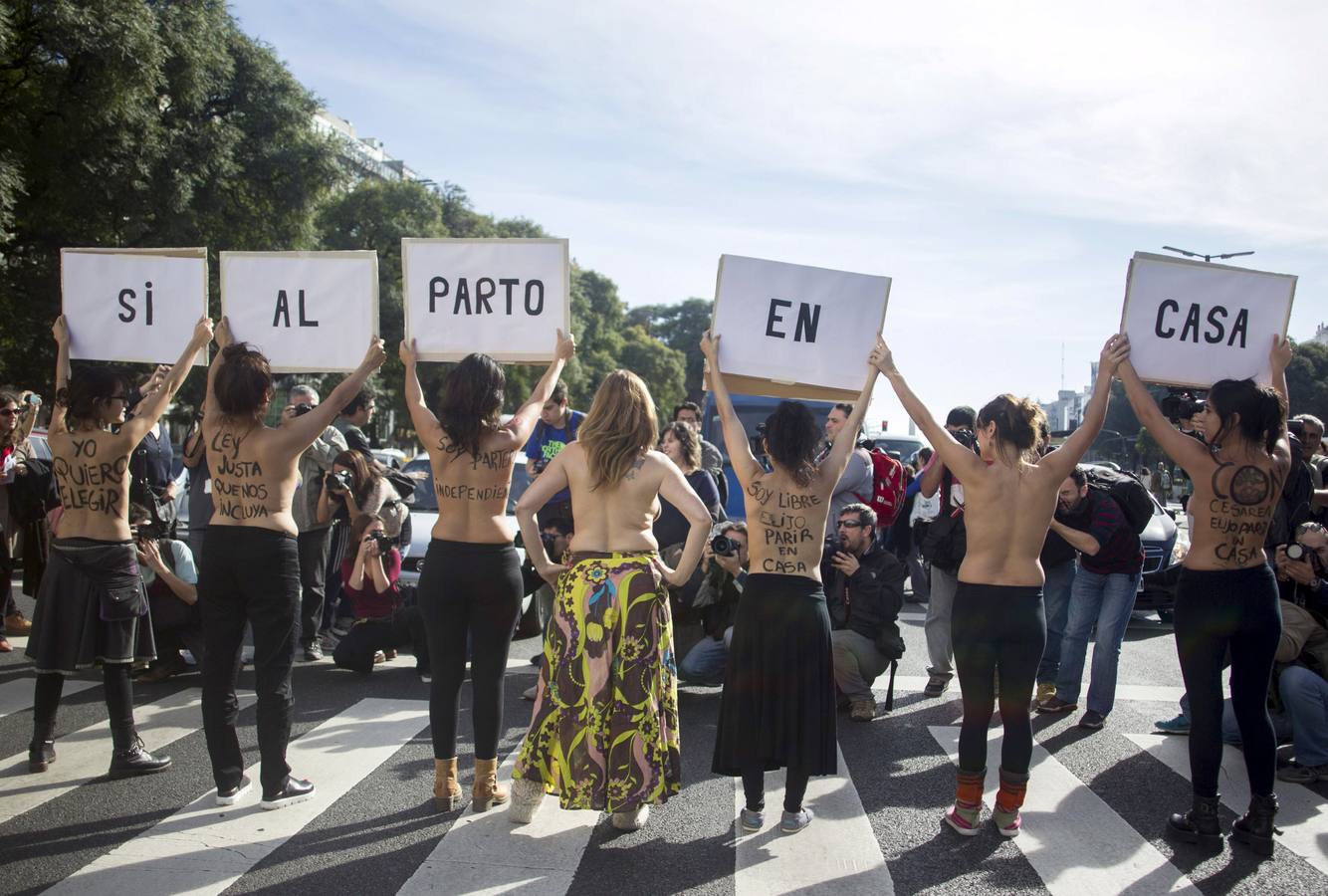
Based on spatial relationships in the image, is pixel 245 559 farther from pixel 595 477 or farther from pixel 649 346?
pixel 649 346

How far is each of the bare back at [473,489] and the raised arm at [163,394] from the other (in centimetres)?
150

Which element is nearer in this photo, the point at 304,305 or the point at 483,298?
the point at 483,298

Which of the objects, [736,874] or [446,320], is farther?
[446,320]

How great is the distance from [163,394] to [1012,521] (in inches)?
169

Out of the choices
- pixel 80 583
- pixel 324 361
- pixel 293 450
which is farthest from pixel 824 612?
pixel 80 583

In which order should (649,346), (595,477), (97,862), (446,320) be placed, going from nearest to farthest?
(97,862), (595,477), (446,320), (649,346)

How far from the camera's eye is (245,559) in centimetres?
465

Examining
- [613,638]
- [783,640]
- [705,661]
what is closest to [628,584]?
[613,638]

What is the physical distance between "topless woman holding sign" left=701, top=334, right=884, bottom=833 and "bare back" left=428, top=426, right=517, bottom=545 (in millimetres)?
1083

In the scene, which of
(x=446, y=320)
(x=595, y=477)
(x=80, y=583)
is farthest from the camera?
(x=446, y=320)

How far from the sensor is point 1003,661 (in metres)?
4.64

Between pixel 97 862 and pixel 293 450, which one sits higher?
pixel 293 450

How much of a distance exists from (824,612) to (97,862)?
324cm

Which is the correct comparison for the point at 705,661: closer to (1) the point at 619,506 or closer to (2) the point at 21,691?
(1) the point at 619,506
